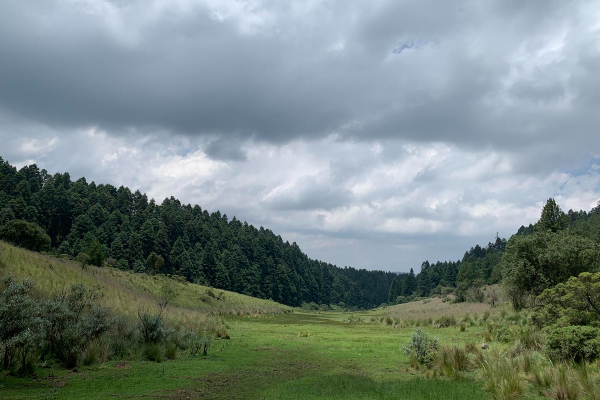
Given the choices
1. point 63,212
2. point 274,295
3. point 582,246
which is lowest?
point 274,295

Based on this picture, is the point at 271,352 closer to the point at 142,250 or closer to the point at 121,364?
the point at 121,364

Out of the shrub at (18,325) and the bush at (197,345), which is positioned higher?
the shrub at (18,325)

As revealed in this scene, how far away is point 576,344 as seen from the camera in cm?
1168

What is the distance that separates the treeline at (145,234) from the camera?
94625mm

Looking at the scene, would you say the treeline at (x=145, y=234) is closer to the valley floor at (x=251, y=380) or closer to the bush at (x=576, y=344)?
the valley floor at (x=251, y=380)

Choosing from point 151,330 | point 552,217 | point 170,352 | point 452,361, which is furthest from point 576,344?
point 552,217

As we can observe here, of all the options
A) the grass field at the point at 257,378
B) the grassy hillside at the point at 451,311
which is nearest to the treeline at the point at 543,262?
the grassy hillside at the point at 451,311

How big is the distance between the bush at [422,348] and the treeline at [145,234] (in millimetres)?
67268

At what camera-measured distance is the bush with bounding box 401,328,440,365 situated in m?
14.1

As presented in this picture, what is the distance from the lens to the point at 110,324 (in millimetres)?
15477

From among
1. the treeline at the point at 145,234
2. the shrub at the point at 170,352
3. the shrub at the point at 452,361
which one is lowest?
the shrub at the point at 170,352

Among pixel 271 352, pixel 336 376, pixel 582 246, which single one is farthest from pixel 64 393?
pixel 582 246

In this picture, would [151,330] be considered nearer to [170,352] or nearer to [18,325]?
[170,352]

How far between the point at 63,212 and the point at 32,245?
189 feet
